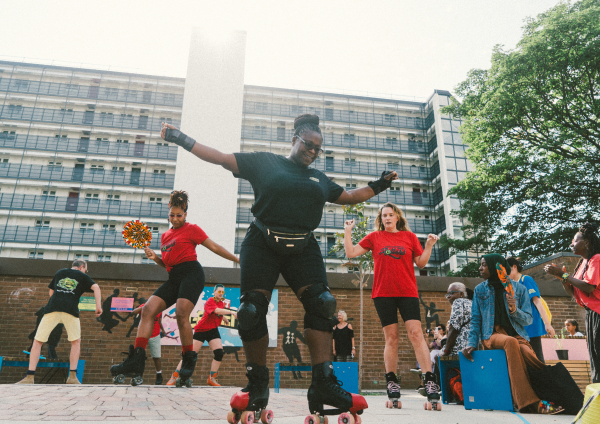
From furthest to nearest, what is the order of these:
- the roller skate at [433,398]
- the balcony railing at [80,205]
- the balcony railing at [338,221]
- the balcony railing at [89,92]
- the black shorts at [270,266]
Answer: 1. the balcony railing at [89,92]
2. the balcony railing at [338,221]
3. the balcony railing at [80,205]
4. the roller skate at [433,398]
5. the black shorts at [270,266]

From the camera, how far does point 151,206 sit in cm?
4631

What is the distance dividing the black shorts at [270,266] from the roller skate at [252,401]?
49cm

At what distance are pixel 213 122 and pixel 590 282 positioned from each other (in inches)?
1409

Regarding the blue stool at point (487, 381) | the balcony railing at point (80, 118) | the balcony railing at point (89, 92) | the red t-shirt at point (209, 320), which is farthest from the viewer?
the balcony railing at point (89, 92)

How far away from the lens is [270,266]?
2547 mm

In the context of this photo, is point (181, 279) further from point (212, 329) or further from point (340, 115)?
point (340, 115)

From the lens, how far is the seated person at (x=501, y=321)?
3808mm

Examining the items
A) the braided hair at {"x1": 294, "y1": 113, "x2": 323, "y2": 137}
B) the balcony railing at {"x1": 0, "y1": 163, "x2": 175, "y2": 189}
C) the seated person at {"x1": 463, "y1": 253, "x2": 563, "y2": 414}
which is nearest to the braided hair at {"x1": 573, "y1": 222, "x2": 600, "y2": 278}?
the seated person at {"x1": 463, "y1": 253, "x2": 563, "y2": 414}

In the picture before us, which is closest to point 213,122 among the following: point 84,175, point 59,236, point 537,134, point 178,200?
point 84,175

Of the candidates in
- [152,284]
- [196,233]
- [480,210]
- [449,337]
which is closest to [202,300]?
[152,284]

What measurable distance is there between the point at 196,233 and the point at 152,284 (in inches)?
282

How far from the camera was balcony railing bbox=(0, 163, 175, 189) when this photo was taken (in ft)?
152

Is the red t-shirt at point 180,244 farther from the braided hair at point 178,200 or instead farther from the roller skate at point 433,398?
the roller skate at point 433,398

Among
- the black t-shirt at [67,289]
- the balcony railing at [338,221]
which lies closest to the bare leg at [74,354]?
the black t-shirt at [67,289]
